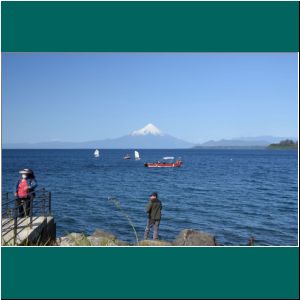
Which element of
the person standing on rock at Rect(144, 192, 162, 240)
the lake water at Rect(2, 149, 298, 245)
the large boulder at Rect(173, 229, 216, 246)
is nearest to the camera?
the large boulder at Rect(173, 229, 216, 246)

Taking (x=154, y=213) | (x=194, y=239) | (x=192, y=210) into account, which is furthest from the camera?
(x=192, y=210)

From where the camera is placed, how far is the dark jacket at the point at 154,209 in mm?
11203

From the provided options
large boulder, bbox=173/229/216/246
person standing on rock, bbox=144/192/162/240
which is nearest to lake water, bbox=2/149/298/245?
person standing on rock, bbox=144/192/162/240

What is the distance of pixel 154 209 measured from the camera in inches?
444

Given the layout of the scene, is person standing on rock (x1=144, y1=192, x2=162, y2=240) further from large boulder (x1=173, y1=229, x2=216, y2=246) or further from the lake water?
the lake water

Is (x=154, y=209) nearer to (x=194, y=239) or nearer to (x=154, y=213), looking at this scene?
(x=154, y=213)

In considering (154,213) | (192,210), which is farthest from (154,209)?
(192,210)

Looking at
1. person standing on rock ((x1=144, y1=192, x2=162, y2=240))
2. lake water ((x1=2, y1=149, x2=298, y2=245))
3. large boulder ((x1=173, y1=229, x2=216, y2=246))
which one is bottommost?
lake water ((x1=2, y1=149, x2=298, y2=245))

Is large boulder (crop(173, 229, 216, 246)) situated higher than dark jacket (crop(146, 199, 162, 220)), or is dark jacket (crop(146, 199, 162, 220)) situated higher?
dark jacket (crop(146, 199, 162, 220))

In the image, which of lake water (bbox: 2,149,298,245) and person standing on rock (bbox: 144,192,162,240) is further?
lake water (bbox: 2,149,298,245)

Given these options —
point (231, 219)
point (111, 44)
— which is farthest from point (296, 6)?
point (231, 219)

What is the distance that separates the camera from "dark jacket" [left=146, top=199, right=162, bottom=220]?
1120cm

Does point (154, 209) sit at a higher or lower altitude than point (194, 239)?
higher

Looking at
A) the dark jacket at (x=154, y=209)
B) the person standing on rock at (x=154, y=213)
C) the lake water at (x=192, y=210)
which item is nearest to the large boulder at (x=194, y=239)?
the person standing on rock at (x=154, y=213)
